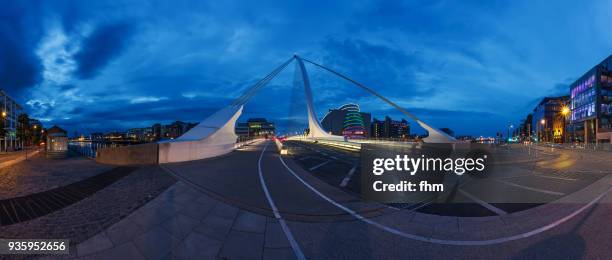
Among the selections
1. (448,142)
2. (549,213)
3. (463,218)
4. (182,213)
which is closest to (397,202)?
(463,218)

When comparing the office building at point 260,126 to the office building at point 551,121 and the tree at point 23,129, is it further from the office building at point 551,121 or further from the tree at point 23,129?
the office building at point 551,121

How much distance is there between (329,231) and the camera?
490 cm

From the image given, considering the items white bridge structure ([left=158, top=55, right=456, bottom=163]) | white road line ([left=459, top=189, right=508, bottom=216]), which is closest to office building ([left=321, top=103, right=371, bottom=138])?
white bridge structure ([left=158, top=55, right=456, bottom=163])

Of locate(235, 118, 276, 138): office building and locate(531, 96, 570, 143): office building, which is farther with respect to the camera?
locate(235, 118, 276, 138): office building

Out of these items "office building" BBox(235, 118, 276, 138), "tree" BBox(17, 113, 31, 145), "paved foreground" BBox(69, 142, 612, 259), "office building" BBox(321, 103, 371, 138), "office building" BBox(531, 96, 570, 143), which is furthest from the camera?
"office building" BBox(235, 118, 276, 138)

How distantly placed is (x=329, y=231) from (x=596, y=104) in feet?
289

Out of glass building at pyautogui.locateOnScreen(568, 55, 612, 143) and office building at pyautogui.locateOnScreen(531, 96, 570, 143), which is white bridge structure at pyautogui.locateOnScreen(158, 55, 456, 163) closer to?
glass building at pyautogui.locateOnScreen(568, 55, 612, 143)

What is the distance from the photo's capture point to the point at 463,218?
222 inches

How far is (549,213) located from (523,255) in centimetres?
A: 310

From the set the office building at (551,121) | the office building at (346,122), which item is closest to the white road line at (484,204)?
the office building at (551,121)

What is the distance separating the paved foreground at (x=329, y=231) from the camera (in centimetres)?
413

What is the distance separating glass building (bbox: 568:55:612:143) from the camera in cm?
5801

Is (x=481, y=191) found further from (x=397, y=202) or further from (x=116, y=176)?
A: (x=116, y=176)

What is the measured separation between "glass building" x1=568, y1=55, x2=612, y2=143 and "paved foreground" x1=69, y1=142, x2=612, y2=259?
7986 cm
